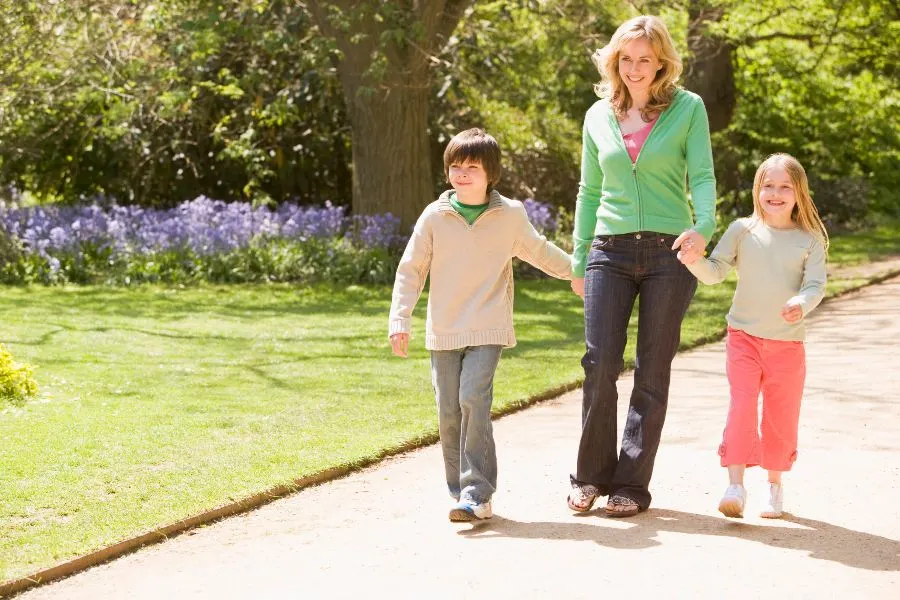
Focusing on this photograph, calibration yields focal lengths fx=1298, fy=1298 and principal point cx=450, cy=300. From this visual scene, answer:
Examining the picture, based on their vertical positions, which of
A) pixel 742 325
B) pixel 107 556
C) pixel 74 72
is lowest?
pixel 107 556

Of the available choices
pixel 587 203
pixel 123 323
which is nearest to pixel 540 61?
pixel 123 323

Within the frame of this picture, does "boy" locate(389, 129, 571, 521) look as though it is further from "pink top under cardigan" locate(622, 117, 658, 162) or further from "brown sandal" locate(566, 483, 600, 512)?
"pink top under cardigan" locate(622, 117, 658, 162)

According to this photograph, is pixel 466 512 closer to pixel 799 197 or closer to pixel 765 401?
pixel 765 401

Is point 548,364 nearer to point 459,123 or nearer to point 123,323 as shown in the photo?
point 123,323

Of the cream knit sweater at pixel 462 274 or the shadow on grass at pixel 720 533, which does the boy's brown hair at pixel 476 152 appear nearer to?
the cream knit sweater at pixel 462 274

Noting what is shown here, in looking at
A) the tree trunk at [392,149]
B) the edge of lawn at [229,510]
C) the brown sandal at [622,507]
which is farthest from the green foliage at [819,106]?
the brown sandal at [622,507]

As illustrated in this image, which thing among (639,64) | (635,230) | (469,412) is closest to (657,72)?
(639,64)

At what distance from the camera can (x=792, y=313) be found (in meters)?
4.79

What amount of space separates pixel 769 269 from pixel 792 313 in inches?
11.0

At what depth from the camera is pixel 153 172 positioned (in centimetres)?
1750

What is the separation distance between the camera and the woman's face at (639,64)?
15.9ft

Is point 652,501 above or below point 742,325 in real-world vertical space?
below

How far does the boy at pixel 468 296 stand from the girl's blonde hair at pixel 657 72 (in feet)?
1.67

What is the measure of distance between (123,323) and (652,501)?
283 inches
